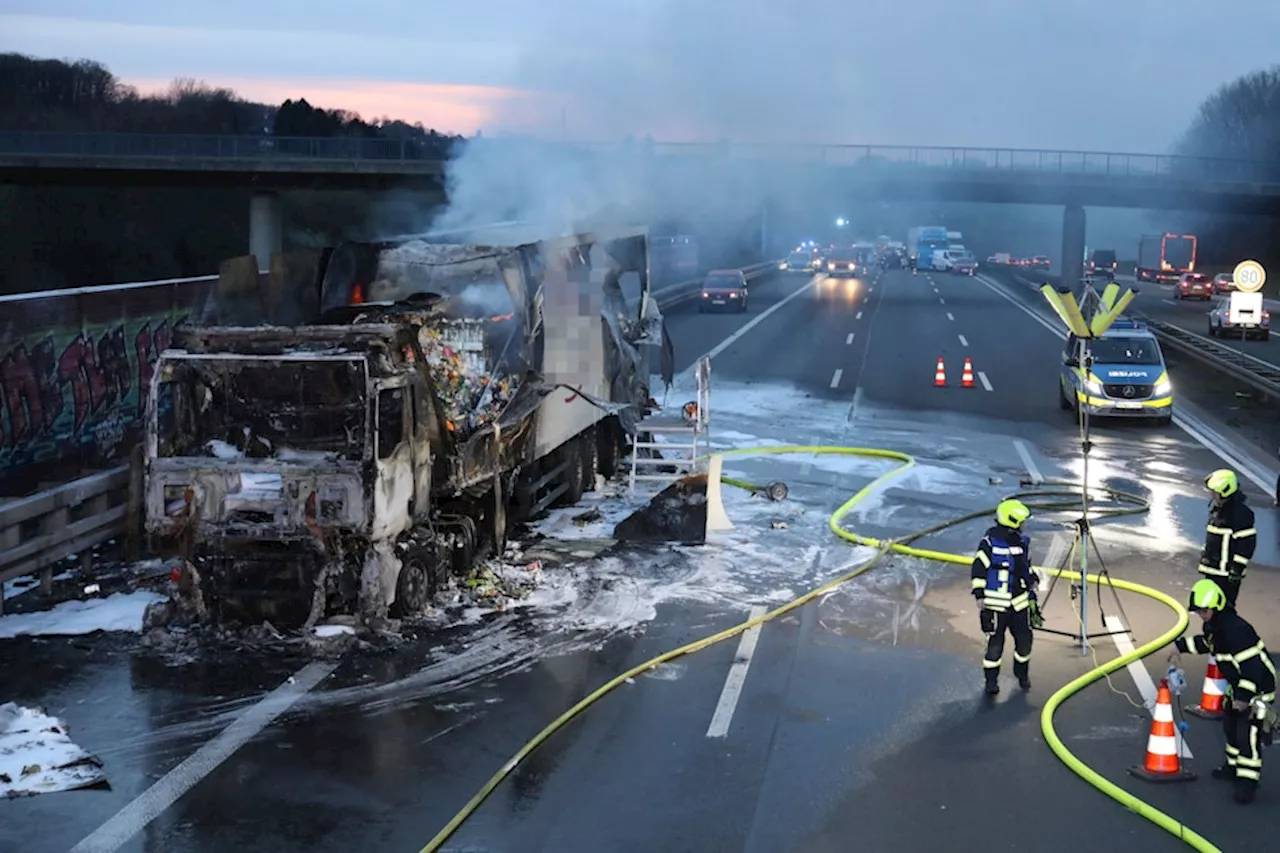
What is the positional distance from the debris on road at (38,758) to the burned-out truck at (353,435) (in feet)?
6.98

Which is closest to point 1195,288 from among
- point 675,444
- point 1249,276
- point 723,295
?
point 723,295

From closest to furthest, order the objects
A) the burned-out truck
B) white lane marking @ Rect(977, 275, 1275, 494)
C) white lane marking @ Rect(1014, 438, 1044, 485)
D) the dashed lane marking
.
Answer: the burned-out truck, white lane marking @ Rect(1014, 438, 1044, 485), white lane marking @ Rect(977, 275, 1275, 494), the dashed lane marking

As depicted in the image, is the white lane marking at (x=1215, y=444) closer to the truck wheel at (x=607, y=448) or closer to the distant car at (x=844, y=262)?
the truck wheel at (x=607, y=448)

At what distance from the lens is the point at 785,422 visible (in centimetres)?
2512

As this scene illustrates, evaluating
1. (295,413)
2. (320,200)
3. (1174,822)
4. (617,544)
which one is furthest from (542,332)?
(320,200)

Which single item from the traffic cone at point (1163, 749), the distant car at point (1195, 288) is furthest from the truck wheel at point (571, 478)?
the distant car at point (1195, 288)

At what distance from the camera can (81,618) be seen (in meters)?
12.5

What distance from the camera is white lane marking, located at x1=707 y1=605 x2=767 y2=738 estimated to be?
32.9 feet

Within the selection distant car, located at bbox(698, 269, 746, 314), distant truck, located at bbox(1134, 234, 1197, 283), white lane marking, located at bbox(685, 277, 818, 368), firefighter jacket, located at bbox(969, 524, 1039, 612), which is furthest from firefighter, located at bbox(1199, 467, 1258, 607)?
distant truck, located at bbox(1134, 234, 1197, 283)

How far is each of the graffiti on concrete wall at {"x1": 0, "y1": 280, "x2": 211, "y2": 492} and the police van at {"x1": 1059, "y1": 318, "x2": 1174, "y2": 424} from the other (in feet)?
48.7

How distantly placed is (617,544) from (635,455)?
2686mm

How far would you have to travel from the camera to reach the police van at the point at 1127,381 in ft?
82.2

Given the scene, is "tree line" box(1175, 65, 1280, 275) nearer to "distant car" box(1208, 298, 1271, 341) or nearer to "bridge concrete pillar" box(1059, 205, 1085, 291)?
"bridge concrete pillar" box(1059, 205, 1085, 291)

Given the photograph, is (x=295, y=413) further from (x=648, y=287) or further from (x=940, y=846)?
(x=648, y=287)
